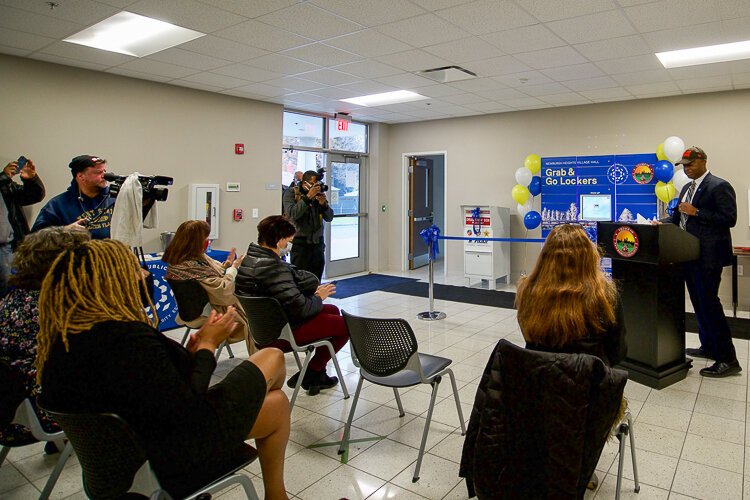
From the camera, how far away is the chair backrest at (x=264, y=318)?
2.92 m

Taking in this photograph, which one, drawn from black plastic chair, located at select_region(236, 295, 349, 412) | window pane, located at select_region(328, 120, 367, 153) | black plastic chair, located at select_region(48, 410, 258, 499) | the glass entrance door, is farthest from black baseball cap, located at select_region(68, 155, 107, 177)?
window pane, located at select_region(328, 120, 367, 153)

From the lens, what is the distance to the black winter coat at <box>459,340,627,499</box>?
1.62m

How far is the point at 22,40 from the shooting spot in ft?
13.9

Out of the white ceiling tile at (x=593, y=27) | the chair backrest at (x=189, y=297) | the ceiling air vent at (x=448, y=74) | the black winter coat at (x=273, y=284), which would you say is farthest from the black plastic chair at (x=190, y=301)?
the ceiling air vent at (x=448, y=74)

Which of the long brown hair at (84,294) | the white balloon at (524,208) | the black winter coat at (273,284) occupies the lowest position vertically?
the black winter coat at (273,284)

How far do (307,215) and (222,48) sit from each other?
5.83ft

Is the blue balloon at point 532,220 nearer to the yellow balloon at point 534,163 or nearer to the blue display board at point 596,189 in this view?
the blue display board at point 596,189

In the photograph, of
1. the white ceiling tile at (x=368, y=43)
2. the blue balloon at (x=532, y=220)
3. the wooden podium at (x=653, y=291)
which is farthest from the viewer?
the blue balloon at (x=532, y=220)

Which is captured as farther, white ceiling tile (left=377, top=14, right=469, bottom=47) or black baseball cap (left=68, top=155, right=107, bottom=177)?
white ceiling tile (left=377, top=14, right=469, bottom=47)

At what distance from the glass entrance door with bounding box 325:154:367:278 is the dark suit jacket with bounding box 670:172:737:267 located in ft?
18.2

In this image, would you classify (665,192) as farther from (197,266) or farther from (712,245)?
(197,266)

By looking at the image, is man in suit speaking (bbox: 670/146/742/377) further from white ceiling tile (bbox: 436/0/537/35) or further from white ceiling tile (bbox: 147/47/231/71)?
white ceiling tile (bbox: 147/47/231/71)

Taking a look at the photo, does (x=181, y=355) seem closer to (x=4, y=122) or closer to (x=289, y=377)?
(x=289, y=377)

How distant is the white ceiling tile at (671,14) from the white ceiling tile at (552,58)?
27.8 inches
